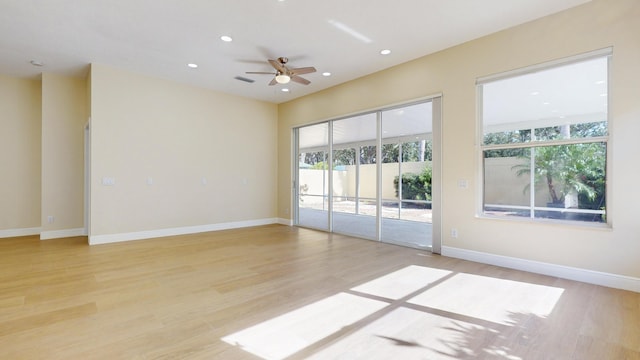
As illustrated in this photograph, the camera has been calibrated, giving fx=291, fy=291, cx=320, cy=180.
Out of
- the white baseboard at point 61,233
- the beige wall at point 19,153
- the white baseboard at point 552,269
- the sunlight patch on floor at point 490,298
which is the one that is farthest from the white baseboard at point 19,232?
the white baseboard at point 552,269

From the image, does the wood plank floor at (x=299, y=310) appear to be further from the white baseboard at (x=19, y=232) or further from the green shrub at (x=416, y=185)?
the white baseboard at (x=19, y=232)

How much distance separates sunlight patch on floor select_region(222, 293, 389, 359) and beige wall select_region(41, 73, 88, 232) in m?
5.72

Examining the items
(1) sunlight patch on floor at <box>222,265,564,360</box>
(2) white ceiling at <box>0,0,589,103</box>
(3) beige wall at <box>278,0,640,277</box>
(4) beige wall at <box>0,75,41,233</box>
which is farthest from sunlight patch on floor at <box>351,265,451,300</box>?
(4) beige wall at <box>0,75,41,233</box>

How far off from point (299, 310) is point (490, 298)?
187 cm

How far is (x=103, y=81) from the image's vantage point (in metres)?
5.19

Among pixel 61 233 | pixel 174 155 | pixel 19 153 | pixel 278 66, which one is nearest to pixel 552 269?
pixel 278 66

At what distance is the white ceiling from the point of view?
3383mm

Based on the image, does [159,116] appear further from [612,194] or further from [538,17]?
[612,194]

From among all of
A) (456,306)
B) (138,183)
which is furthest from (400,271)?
(138,183)

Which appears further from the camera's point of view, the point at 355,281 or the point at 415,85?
the point at 415,85

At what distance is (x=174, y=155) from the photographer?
6.07 meters

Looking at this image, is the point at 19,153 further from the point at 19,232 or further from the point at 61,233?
the point at 61,233

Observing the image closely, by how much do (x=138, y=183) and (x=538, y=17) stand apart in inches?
268

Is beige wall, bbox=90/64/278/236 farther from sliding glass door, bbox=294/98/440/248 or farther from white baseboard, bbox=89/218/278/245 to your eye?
sliding glass door, bbox=294/98/440/248
